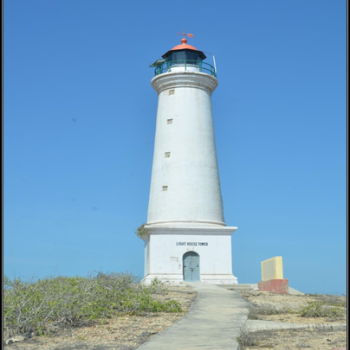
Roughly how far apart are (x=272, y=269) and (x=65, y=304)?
551 inches

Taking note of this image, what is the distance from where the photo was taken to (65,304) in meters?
9.31

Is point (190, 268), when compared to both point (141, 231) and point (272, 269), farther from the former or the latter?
point (272, 269)

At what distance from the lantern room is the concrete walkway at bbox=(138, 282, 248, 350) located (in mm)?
17615

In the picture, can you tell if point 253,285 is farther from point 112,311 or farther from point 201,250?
point 112,311

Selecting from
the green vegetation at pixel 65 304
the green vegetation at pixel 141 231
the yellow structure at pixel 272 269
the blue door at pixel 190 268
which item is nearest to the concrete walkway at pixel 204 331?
the green vegetation at pixel 65 304

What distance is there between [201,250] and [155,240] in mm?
2276

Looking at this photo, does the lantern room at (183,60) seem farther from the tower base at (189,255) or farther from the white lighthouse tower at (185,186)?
the tower base at (189,255)

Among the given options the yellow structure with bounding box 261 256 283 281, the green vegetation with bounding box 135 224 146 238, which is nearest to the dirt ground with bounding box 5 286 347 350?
the yellow structure with bounding box 261 256 283 281

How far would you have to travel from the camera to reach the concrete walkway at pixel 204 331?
22.8ft

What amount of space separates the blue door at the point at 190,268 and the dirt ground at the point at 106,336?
14941 mm

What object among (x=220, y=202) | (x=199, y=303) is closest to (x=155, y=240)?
(x=220, y=202)

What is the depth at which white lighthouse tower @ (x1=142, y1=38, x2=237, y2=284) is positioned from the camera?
84.1 feet

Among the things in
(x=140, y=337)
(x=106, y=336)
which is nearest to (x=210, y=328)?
(x=140, y=337)

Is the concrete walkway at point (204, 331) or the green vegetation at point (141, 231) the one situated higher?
the green vegetation at point (141, 231)
